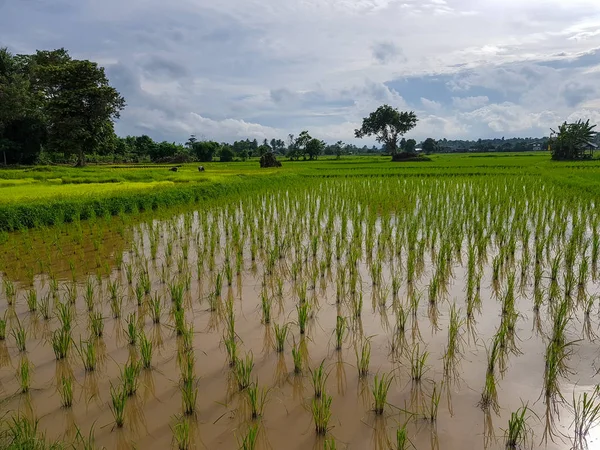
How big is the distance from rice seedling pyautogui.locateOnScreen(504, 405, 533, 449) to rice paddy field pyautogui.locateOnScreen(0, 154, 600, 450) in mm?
12

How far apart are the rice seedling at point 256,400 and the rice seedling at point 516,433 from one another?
1462 millimetres

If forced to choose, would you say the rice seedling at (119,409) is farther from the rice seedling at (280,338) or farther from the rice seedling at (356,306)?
the rice seedling at (356,306)

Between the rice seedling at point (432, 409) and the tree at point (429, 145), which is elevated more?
the tree at point (429, 145)

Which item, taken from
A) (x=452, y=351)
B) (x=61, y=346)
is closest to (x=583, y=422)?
(x=452, y=351)

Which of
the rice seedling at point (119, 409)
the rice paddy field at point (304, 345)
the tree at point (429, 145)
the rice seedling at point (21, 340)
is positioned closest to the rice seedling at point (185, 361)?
the rice paddy field at point (304, 345)

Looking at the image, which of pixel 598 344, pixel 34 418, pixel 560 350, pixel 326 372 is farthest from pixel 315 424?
pixel 598 344

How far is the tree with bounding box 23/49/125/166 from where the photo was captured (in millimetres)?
25891

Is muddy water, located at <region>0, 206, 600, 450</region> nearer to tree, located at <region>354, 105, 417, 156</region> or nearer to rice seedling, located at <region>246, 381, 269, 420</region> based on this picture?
rice seedling, located at <region>246, 381, 269, 420</region>

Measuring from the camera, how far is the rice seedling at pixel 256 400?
266cm

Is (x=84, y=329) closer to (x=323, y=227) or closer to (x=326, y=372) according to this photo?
(x=326, y=372)

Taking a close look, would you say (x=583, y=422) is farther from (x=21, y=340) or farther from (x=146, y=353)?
(x=21, y=340)

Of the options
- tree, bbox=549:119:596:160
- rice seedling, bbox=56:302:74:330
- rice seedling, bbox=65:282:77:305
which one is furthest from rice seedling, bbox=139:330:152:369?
tree, bbox=549:119:596:160

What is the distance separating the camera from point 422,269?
580 centimetres

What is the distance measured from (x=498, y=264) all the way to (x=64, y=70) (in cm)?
2906
